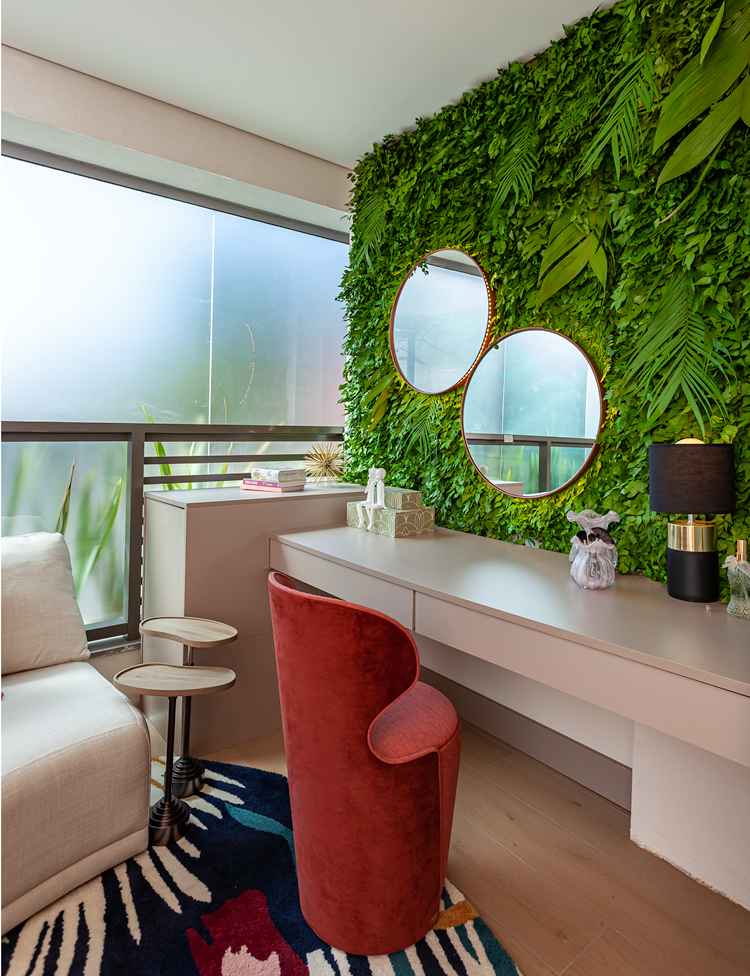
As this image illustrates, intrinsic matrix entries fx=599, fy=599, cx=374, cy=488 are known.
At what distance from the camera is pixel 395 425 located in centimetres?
297

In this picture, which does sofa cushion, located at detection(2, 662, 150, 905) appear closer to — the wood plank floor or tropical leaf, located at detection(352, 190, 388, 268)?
the wood plank floor

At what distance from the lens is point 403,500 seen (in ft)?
8.41

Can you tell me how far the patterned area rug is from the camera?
143 cm

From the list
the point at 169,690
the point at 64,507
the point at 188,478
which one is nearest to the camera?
the point at 169,690

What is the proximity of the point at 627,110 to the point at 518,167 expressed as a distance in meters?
0.44

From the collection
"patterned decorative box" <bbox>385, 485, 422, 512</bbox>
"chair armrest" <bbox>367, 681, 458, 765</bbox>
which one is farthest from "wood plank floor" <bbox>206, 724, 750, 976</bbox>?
"patterned decorative box" <bbox>385, 485, 422, 512</bbox>

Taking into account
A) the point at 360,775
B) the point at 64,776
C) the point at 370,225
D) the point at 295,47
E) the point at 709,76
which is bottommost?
the point at 64,776

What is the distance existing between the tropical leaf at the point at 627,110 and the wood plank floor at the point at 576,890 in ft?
6.98

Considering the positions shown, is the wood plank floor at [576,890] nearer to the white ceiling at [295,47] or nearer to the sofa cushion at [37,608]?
the sofa cushion at [37,608]

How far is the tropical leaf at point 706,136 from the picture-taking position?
5.32 feet

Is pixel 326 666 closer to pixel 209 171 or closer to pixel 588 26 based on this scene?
pixel 588 26

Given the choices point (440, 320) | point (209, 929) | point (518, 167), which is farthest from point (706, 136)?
point (209, 929)

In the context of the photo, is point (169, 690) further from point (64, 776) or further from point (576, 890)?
point (576, 890)

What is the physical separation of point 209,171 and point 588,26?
166 centimetres
